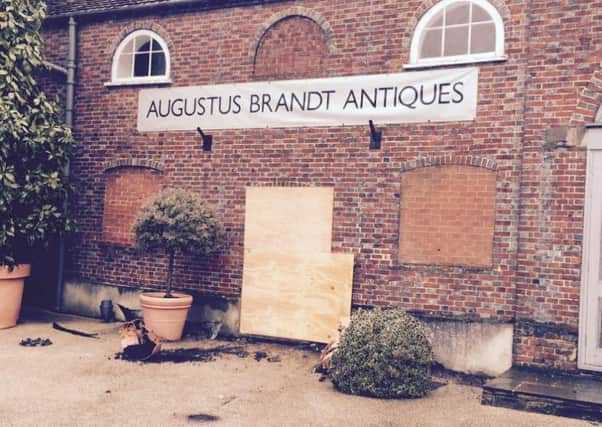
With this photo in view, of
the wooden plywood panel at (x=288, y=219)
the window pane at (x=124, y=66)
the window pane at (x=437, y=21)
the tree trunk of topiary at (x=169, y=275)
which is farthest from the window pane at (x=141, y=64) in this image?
the window pane at (x=437, y=21)

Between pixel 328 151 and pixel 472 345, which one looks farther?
pixel 328 151

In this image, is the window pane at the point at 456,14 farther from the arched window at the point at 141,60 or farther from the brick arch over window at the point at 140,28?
the arched window at the point at 141,60

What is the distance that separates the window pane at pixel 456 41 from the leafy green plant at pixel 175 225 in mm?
→ 3970

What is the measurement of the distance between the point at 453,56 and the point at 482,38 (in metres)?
0.41

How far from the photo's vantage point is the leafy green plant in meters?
8.66

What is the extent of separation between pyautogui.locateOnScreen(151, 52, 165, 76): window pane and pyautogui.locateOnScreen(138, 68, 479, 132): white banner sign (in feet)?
1.09

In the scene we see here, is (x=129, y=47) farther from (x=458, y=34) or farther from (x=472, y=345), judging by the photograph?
(x=472, y=345)

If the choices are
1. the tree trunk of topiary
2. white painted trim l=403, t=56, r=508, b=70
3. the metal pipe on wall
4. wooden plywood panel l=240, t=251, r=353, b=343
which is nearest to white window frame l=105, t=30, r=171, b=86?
the metal pipe on wall

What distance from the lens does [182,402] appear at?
625 cm

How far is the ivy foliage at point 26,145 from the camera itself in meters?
9.16

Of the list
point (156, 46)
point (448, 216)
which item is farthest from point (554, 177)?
point (156, 46)

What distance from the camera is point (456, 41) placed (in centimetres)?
812

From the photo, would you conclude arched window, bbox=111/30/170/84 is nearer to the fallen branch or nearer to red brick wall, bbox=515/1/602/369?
the fallen branch

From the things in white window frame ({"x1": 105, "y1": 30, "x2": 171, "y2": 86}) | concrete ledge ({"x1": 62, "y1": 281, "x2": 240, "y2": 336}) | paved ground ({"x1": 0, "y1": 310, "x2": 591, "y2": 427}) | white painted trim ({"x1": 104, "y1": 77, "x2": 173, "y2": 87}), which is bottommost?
paved ground ({"x1": 0, "y1": 310, "x2": 591, "y2": 427})
